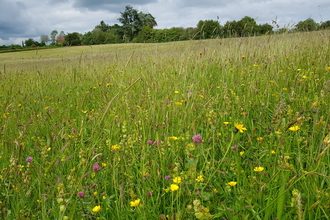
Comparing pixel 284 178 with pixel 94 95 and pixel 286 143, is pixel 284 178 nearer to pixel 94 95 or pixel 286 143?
pixel 286 143

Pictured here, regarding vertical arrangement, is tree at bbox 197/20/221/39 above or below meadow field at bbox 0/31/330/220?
above

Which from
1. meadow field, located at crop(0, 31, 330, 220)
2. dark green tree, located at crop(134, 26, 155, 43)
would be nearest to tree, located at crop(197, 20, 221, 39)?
dark green tree, located at crop(134, 26, 155, 43)

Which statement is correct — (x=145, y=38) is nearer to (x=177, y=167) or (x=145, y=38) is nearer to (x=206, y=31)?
(x=206, y=31)

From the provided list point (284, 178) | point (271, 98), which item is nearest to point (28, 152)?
point (284, 178)

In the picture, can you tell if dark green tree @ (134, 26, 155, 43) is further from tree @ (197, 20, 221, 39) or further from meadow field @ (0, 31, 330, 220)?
meadow field @ (0, 31, 330, 220)

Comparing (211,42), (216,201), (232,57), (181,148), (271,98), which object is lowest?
(216,201)

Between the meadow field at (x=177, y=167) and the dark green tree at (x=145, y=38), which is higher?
the dark green tree at (x=145, y=38)

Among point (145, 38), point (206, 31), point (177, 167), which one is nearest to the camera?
point (177, 167)

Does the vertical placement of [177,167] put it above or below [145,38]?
below

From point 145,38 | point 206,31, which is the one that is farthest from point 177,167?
point 206,31

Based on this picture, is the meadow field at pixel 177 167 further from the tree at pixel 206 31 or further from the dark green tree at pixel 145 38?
the tree at pixel 206 31

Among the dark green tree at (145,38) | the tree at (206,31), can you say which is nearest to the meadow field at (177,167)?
the dark green tree at (145,38)

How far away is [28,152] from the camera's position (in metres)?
1.95

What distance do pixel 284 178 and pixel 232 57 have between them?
384 centimetres
